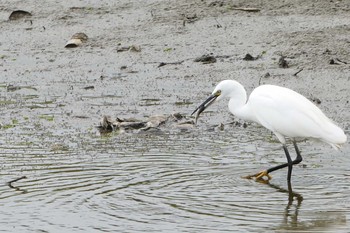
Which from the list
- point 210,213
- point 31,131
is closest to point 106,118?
point 31,131

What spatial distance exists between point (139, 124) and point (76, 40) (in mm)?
3922

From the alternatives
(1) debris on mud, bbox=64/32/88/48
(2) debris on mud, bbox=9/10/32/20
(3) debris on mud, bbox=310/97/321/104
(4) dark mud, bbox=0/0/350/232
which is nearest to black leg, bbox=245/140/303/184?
(4) dark mud, bbox=0/0/350/232

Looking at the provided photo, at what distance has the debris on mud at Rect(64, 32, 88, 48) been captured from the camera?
13859 millimetres

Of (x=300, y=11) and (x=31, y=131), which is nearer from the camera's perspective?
(x=31, y=131)

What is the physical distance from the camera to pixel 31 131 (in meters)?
10.4

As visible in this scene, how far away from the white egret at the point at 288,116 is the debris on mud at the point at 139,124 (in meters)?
1.39

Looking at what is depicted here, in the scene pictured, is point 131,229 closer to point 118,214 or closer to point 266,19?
point 118,214

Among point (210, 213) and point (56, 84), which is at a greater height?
point (56, 84)

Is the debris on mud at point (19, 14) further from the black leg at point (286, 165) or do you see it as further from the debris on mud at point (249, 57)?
the black leg at point (286, 165)

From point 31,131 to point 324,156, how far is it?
3293 millimetres

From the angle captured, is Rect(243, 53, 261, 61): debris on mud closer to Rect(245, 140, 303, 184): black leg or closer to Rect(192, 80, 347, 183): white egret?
Rect(192, 80, 347, 183): white egret

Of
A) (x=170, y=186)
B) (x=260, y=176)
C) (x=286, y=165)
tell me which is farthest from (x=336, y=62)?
(x=170, y=186)

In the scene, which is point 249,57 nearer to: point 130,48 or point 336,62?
point 336,62

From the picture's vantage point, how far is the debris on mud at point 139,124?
33.9 ft
